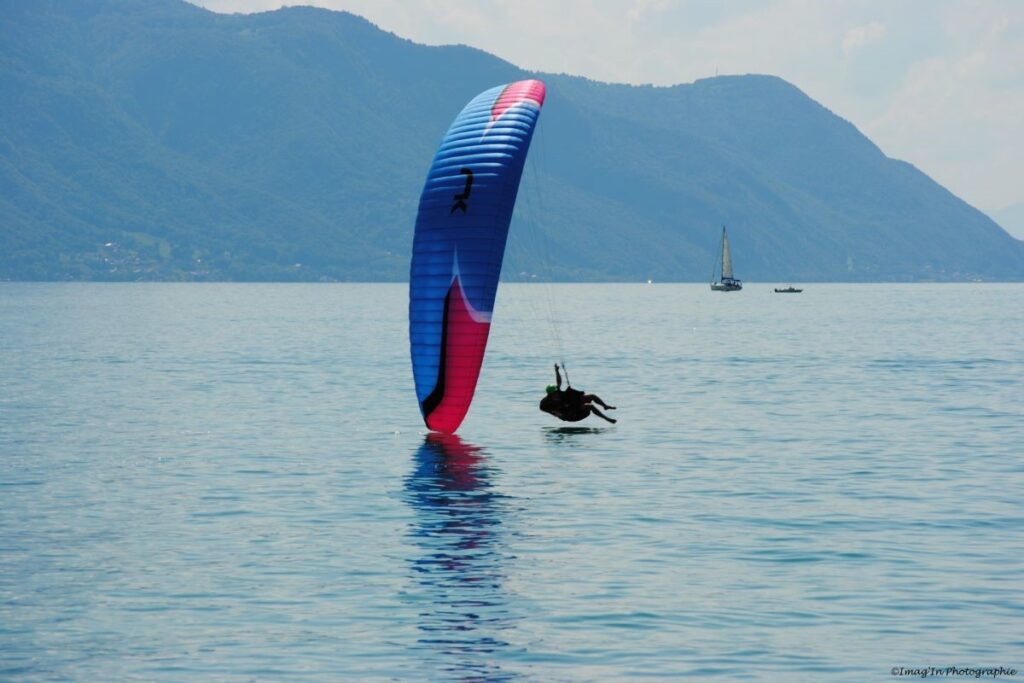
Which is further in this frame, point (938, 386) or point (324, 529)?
point (938, 386)

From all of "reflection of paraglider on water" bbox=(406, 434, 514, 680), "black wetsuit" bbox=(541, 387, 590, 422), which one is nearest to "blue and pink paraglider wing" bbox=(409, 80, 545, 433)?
"reflection of paraglider on water" bbox=(406, 434, 514, 680)

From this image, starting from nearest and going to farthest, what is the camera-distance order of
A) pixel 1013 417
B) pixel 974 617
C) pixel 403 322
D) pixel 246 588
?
pixel 974 617
pixel 246 588
pixel 1013 417
pixel 403 322

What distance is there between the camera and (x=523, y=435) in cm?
5453

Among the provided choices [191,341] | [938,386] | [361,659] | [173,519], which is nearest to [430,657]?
[361,659]

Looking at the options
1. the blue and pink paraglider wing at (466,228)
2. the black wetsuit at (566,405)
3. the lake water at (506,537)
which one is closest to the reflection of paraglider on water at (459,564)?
the lake water at (506,537)

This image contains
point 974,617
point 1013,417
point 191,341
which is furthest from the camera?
point 191,341

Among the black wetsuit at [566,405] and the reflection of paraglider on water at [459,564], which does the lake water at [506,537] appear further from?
the black wetsuit at [566,405]

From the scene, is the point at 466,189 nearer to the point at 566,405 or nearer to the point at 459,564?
the point at 566,405

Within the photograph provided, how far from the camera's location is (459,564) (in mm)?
30203

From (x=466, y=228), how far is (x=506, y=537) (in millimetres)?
13636

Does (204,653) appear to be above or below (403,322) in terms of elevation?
below

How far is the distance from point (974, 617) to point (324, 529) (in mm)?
14641

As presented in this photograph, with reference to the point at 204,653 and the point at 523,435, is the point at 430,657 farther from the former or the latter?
the point at 523,435

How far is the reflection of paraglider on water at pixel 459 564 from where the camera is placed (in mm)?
24094
